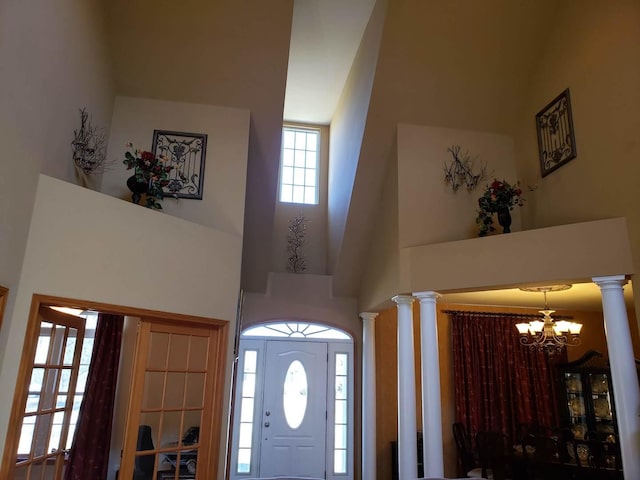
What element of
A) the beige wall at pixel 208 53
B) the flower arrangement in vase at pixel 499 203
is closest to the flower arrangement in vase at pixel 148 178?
the beige wall at pixel 208 53

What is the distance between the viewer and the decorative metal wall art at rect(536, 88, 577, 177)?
201 inches

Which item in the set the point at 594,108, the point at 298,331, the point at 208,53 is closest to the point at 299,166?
the point at 298,331

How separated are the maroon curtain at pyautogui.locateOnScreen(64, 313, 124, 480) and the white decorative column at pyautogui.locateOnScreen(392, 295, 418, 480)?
10.9ft

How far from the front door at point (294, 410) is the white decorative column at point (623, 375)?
13.9 ft

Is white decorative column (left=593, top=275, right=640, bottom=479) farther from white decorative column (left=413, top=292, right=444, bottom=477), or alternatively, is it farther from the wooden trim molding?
the wooden trim molding

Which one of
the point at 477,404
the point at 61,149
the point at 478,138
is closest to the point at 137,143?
the point at 61,149

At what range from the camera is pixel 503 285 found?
→ 15.8 feet

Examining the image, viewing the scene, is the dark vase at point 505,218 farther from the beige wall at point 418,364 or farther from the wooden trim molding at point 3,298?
the wooden trim molding at point 3,298

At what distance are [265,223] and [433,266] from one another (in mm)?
2529

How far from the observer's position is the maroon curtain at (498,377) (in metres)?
7.25

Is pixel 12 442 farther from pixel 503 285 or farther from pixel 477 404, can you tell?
pixel 477 404

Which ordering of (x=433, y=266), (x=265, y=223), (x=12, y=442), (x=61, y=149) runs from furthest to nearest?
(x=265, y=223) → (x=433, y=266) → (x=61, y=149) → (x=12, y=442)

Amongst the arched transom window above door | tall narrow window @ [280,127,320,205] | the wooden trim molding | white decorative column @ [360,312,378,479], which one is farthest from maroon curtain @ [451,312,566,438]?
the wooden trim molding

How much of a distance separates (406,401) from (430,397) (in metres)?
0.54
